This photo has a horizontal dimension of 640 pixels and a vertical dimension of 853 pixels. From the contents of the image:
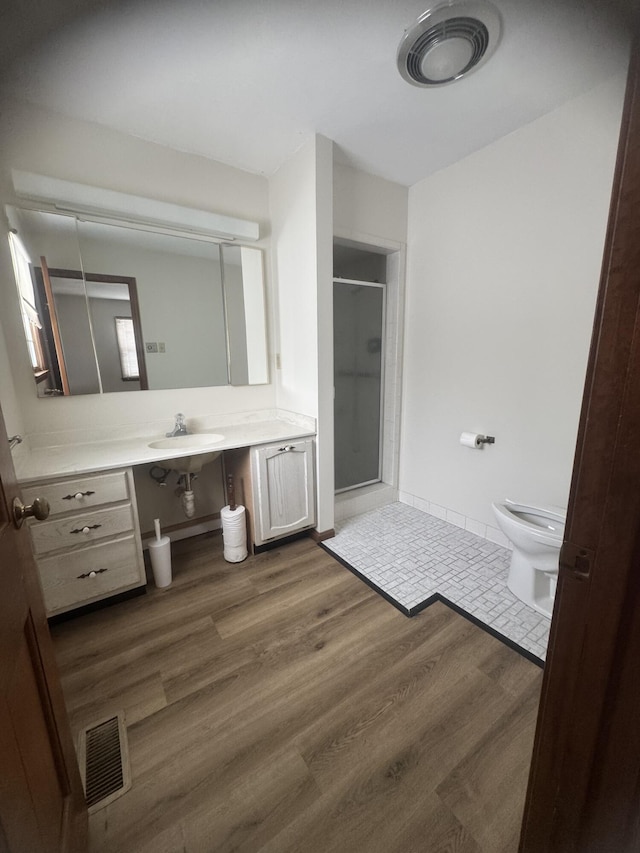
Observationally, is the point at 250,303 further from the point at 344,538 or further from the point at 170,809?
the point at 170,809

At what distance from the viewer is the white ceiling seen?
1.20 m

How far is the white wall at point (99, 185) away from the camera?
1.64 m

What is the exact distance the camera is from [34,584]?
799 millimetres

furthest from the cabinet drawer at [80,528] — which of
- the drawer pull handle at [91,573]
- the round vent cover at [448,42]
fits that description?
the round vent cover at [448,42]

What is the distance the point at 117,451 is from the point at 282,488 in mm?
980

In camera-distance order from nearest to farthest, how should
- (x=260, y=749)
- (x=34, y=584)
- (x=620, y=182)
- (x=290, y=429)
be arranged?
(x=620, y=182) < (x=34, y=584) < (x=260, y=749) < (x=290, y=429)

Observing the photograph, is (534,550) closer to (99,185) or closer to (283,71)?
(283,71)

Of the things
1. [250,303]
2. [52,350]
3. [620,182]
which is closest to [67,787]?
[620,182]

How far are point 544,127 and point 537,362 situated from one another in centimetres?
124

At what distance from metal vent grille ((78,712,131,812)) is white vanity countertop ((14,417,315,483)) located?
998 mm

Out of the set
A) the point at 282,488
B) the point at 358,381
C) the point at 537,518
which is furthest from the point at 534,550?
the point at 358,381

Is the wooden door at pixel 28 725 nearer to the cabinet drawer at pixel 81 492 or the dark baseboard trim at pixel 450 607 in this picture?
the cabinet drawer at pixel 81 492

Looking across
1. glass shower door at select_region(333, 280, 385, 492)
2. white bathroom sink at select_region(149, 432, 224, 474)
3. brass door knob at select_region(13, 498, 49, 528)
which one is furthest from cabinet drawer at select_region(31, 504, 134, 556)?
glass shower door at select_region(333, 280, 385, 492)

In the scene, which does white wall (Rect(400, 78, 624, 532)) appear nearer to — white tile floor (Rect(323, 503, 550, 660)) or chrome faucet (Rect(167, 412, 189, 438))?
white tile floor (Rect(323, 503, 550, 660))
